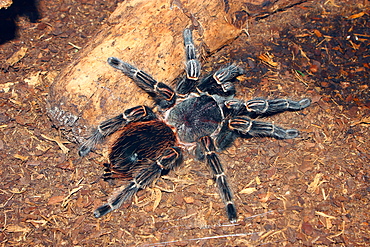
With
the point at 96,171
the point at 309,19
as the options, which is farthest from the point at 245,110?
the point at 309,19

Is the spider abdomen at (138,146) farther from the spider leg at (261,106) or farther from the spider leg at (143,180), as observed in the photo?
the spider leg at (261,106)

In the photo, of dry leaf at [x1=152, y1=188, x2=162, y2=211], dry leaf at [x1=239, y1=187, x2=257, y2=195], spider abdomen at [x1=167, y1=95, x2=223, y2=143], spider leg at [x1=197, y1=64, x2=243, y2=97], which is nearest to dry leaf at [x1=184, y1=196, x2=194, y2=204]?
dry leaf at [x1=152, y1=188, x2=162, y2=211]

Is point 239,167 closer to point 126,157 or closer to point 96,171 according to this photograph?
point 126,157

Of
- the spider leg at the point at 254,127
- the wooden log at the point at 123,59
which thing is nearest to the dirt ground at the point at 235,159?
the spider leg at the point at 254,127

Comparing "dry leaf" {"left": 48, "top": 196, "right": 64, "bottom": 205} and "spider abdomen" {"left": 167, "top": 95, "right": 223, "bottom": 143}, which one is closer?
"dry leaf" {"left": 48, "top": 196, "right": 64, "bottom": 205}

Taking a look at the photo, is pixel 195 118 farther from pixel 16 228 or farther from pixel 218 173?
pixel 16 228

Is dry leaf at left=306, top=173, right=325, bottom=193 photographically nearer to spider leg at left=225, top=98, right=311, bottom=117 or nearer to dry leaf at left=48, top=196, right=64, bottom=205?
spider leg at left=225, top=98, right=311, bottom=117

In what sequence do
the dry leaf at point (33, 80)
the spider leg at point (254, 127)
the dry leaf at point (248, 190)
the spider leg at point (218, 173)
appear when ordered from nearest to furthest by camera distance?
the spider leg at point (218, 173), the dry leaf at point (248, 190), the spider leg at point (254, 127), the dry leaf at point (33, 80)
